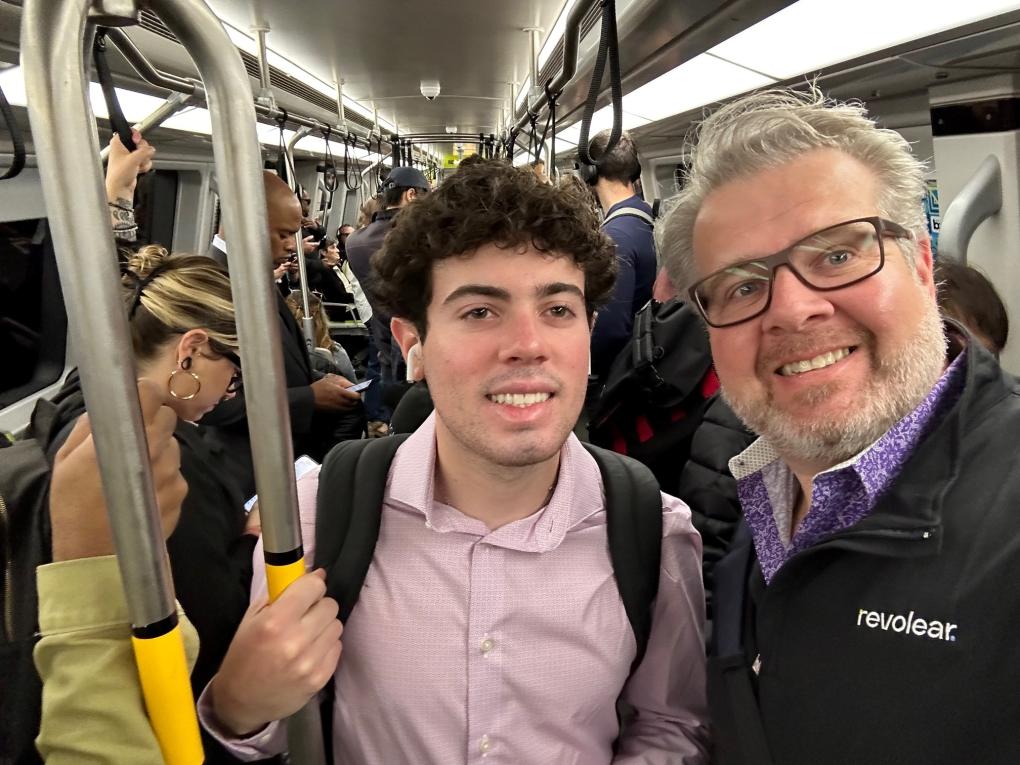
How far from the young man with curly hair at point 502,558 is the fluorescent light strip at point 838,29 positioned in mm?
1281

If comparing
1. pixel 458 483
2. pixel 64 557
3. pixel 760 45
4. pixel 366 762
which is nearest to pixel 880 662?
pixel 458 483

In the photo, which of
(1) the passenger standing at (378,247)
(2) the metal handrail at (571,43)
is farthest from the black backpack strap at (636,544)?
(1) the passenger standing at (378,247)

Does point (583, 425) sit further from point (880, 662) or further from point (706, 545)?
point (880, 662)

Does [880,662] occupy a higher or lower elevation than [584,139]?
lower

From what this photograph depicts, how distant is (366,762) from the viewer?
1251mm

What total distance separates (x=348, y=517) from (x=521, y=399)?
42 centimetres

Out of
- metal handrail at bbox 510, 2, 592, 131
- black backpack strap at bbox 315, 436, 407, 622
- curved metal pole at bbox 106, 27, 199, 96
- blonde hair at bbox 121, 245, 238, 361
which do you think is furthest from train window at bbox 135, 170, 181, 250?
black backpack strap at bbox 315, 436, 407, 622

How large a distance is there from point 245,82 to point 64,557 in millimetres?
610

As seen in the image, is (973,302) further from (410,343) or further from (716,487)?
(410,343)

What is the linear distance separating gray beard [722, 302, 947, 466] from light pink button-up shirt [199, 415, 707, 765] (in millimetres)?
351

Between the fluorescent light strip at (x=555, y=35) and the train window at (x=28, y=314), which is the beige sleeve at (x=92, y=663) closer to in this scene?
the fluorescent light strip at (x=555, y=35)

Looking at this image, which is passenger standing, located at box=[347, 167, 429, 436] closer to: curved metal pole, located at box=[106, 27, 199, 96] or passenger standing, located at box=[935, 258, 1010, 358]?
curved metal pole, located at box=[106, 27, 199, 96]

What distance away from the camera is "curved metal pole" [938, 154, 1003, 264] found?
2.39 m

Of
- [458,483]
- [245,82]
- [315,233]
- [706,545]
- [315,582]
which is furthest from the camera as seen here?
[315,233]
